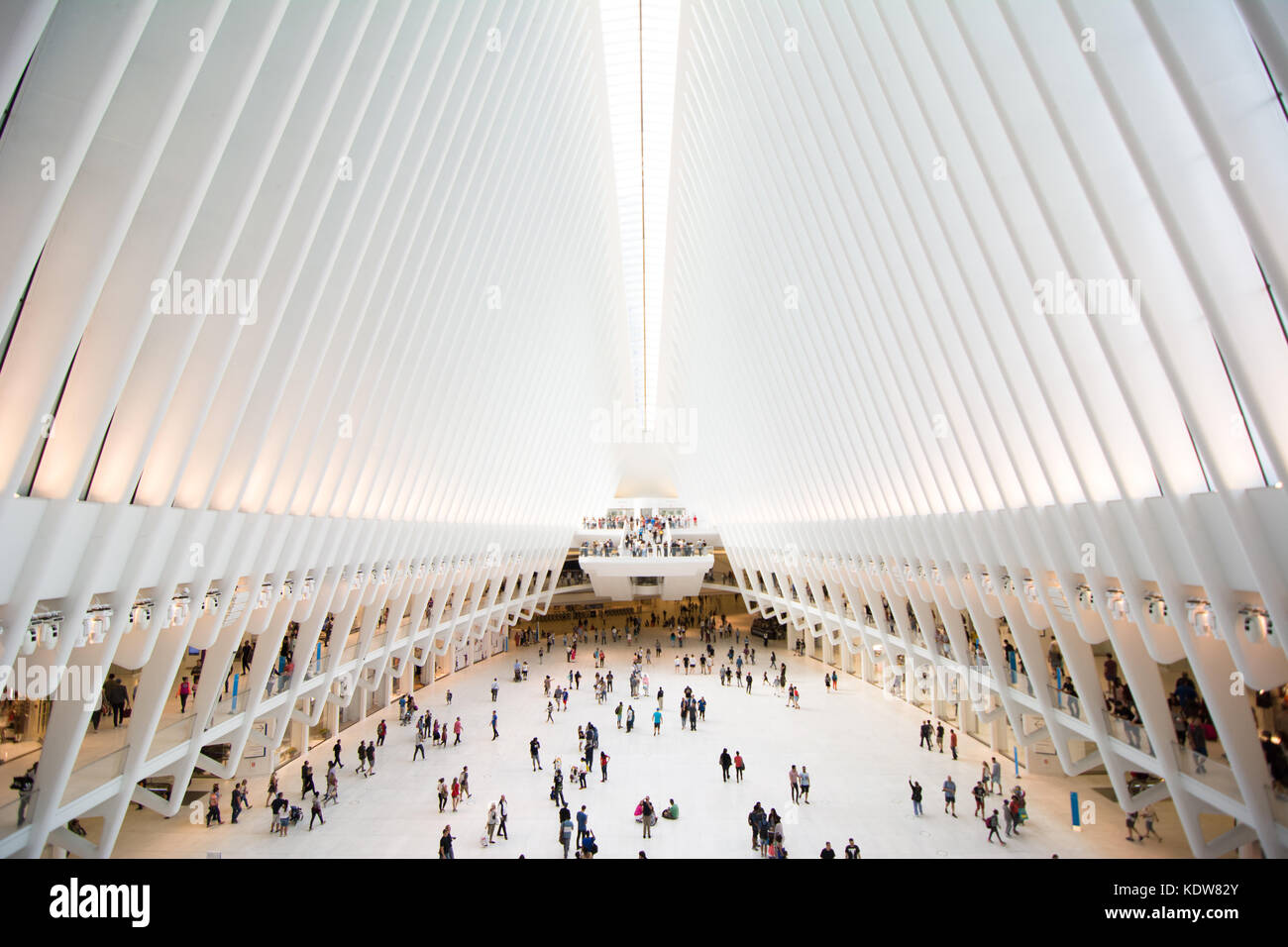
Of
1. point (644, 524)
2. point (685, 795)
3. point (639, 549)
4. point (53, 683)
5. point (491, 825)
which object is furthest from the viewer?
point (644, 524)

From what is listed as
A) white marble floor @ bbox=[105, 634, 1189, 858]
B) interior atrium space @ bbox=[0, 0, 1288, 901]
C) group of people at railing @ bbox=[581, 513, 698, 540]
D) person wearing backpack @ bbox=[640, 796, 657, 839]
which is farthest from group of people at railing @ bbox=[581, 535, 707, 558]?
person wearing backpack @ bbox=[640, 796, 657, 839]

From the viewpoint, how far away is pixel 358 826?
13297mm

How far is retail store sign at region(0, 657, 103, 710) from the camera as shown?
22.5ft

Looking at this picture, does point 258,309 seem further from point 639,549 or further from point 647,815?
point 639,549

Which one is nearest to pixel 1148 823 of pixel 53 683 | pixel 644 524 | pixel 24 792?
pixel 53 683

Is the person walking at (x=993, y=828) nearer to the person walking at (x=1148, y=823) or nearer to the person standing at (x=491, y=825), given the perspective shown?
the person walking at (x=1148, y=823)

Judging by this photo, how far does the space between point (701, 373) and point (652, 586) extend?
568 inches

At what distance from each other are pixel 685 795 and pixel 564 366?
49.8 feet
